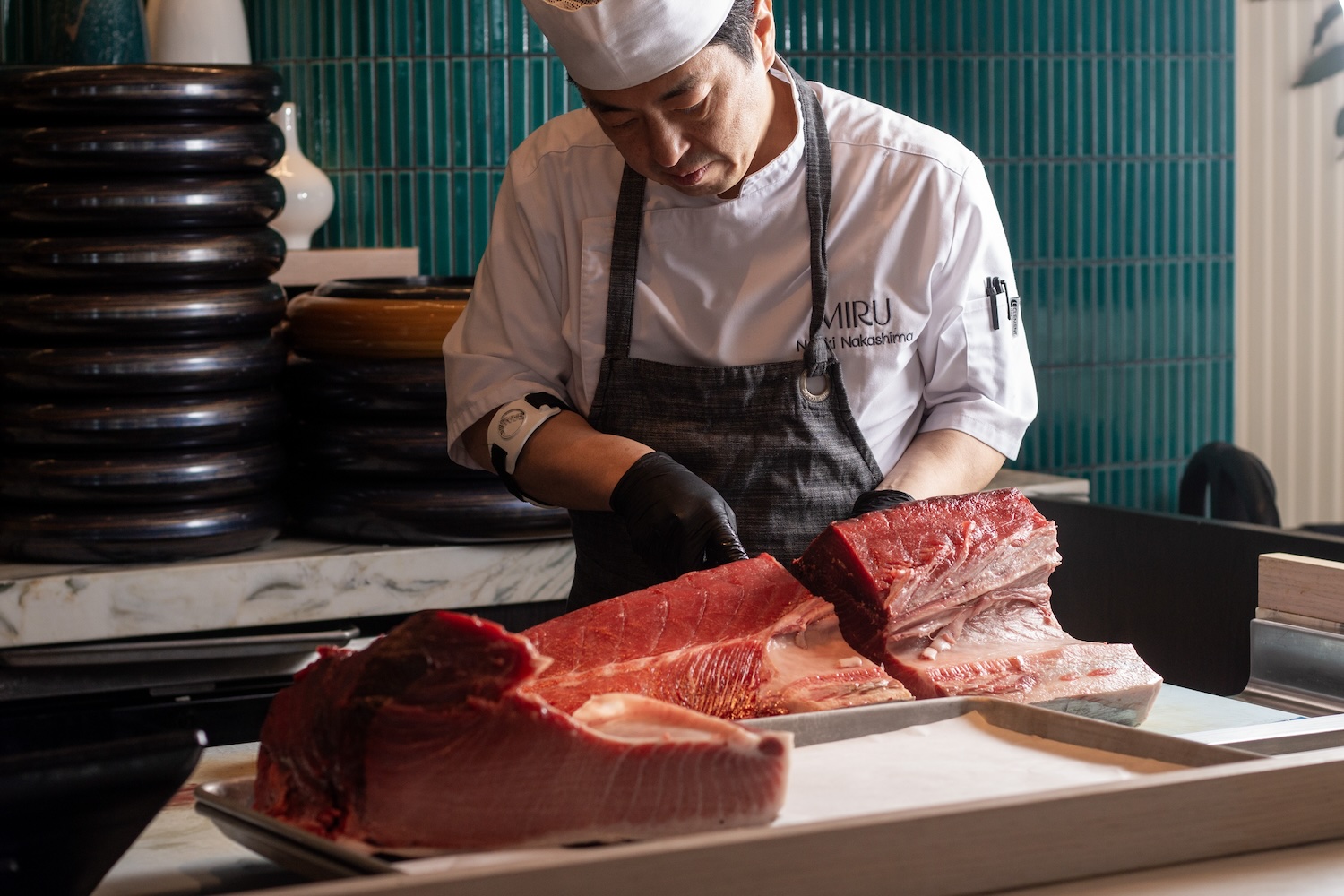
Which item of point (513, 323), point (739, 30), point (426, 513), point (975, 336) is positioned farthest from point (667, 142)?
point (426, 513)

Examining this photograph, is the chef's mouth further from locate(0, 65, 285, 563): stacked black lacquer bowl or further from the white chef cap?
locate(0, 65, 285, 563): stacked black lacquer bowl

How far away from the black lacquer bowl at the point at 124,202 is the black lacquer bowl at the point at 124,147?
0.02 metres

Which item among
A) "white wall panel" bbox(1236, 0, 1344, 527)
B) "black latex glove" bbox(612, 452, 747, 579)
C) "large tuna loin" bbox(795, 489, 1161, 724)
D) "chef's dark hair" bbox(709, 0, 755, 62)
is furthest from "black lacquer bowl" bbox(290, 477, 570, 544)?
"white wall panel" bbox(1236, 0, 1344, 527)

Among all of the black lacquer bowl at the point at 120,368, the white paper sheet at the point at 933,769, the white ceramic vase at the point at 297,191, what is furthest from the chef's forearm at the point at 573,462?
the white ceramic vase at the point at 297,191

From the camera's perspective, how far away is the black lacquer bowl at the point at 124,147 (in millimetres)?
2691

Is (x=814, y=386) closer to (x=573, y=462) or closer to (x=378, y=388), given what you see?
(x=573, y=462)

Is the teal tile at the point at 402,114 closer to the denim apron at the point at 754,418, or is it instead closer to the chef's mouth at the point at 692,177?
the denim apron at the point at 754,418

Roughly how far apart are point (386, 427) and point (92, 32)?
1.04 meters

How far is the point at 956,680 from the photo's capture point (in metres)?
1.50

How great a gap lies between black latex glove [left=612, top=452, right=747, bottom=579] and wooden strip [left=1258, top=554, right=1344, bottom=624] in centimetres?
60

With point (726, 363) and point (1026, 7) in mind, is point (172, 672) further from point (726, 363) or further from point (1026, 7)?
point (1026, 7)

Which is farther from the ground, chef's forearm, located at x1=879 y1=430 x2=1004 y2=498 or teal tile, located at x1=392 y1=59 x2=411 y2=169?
teal tile, located at x1=392 y1=59 x2=411 y2=169

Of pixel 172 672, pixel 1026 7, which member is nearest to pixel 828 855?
pixel 172 672

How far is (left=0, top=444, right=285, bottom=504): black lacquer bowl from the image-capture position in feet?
9.31
